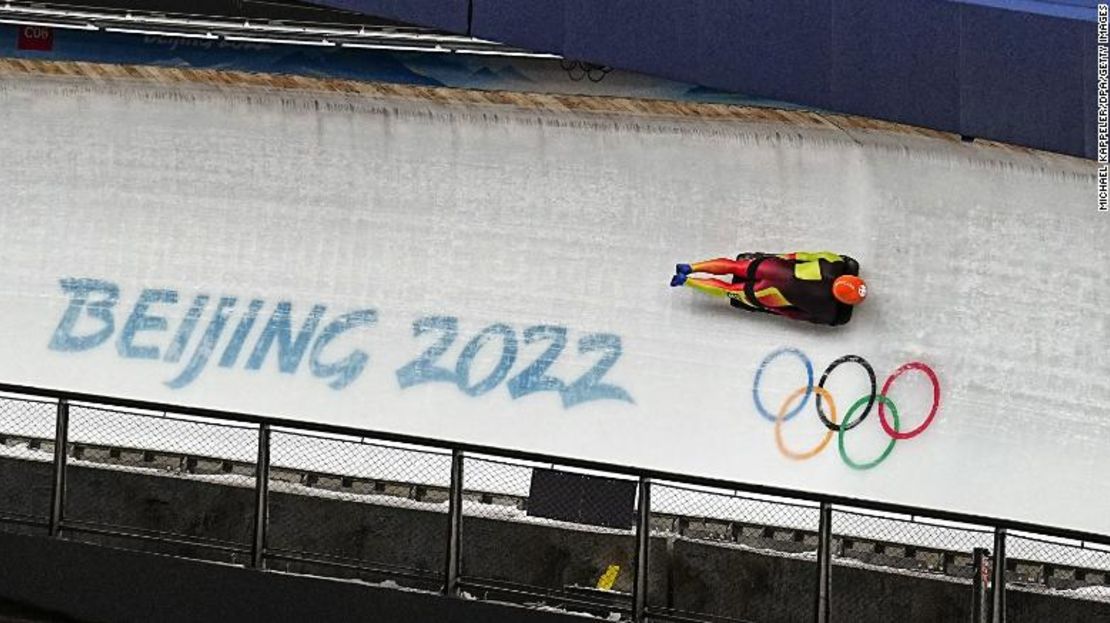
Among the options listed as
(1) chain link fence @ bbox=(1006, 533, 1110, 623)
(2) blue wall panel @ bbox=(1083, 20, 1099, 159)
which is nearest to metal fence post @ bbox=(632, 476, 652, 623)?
(1) chain link fence @ bbox=(1006, 533, 1110, 623)

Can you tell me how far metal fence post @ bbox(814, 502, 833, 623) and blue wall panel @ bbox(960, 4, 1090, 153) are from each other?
327 cm

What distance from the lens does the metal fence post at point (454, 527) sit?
830 cm

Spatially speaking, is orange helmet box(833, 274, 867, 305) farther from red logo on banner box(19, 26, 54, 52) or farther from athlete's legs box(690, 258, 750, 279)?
red logo on banner box(19, 26, 54, 52)

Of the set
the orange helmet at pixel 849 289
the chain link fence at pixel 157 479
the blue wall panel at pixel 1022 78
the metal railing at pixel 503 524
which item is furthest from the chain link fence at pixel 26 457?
the blue wall panel at pixel 1022 78

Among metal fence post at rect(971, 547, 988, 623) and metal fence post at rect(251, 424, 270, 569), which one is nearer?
metal fence post at rect(971, 547, 988, 623)

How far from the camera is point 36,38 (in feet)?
42.8

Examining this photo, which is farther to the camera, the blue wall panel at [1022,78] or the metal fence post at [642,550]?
the blue wall panel at [1022,78]

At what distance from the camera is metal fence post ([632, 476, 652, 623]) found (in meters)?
8.10

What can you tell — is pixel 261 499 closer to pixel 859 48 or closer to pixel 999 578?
pixel 999 578

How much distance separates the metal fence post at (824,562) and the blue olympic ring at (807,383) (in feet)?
10.6

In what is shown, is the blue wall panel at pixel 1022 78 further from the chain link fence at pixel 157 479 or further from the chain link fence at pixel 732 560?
the chain link fence at pixel 157 479

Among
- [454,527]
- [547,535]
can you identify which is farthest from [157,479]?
[454,527]

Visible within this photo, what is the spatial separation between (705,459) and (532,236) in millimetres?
1755

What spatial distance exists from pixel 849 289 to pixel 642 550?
127 inches
